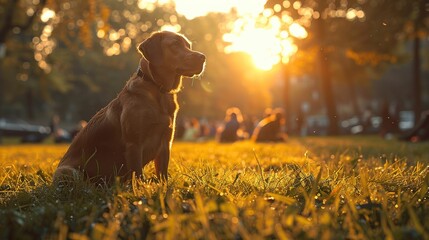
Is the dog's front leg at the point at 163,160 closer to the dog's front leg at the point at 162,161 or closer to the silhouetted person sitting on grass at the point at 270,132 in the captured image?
the dog's front leg at the point at 162,161

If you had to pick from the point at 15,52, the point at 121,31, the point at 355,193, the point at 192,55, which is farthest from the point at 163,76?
the point at 121,31

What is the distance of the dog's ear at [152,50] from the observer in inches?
217

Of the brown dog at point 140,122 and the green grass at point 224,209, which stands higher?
the brown dog at point 140,122

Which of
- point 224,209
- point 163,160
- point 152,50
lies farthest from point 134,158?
point 224,209

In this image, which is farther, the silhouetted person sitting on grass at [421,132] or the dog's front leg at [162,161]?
the silhouetted person sitting on grass at [421,132]

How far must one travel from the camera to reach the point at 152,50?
18.2 feet

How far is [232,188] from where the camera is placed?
15.0 feet

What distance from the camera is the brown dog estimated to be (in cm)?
522

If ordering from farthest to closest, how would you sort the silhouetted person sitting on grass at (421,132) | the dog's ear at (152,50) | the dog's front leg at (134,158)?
1. the silhouetted person sitting on grass at (421,132)
2. the dog's ear at (152,50)
3. the dog's front leg at (134,158)

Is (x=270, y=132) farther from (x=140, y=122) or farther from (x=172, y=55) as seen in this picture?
(x=140, y=122)

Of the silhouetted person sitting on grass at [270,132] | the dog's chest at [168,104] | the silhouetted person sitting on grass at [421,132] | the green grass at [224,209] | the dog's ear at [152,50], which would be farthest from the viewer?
the silhouetted person sitting on grass at [270,132]

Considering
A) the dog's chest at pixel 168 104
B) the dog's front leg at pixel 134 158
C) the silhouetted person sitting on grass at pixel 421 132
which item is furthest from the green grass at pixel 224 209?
the silhouetted person sitting on grass at pixel 421 132

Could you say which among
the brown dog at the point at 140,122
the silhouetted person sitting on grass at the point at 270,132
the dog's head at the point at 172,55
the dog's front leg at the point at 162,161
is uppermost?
the dog's head at the point at 172,55

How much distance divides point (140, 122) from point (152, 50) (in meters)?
0.85
